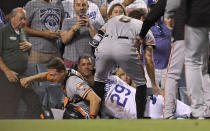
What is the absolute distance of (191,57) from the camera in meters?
3.49

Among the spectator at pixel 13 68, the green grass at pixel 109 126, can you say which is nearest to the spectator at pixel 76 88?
the spectator at pixel 13 68

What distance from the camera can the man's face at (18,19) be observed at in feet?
18.0

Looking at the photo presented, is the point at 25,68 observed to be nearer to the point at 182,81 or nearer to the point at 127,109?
the point at 127,109

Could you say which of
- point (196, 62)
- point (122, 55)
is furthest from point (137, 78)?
point (196, 62)

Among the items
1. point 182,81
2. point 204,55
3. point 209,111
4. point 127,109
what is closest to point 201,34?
point 204,55

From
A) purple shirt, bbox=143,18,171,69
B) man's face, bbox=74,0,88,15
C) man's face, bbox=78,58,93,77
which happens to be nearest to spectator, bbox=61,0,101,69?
man's face, bbox=74,0,88,15

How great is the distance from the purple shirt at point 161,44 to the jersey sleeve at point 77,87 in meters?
1.32

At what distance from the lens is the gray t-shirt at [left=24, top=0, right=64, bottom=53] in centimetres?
566

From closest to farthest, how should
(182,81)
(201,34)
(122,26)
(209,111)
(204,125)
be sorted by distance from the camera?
1. (204,125)
2. (201,34)
3. (209,111)
4. (122,26)
5. (182,81)

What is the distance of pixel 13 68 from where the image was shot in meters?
5.40

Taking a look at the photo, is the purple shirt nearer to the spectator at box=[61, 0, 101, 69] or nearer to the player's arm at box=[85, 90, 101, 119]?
the spectator at box=[61, 0, 101, 69]

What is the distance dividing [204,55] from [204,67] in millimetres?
172

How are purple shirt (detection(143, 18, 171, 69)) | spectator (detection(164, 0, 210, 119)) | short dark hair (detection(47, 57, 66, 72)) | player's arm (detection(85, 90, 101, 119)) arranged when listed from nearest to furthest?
1. spectator (detection(164, 0, 210, 119))
2. player's arm (detection(85, 90, 101, 119))
3. short dark hair (detection(47, 57, 66, 72))
4. purple shirt (detection(143, 18, 171, 69))

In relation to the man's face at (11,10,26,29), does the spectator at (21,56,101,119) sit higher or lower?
lower
